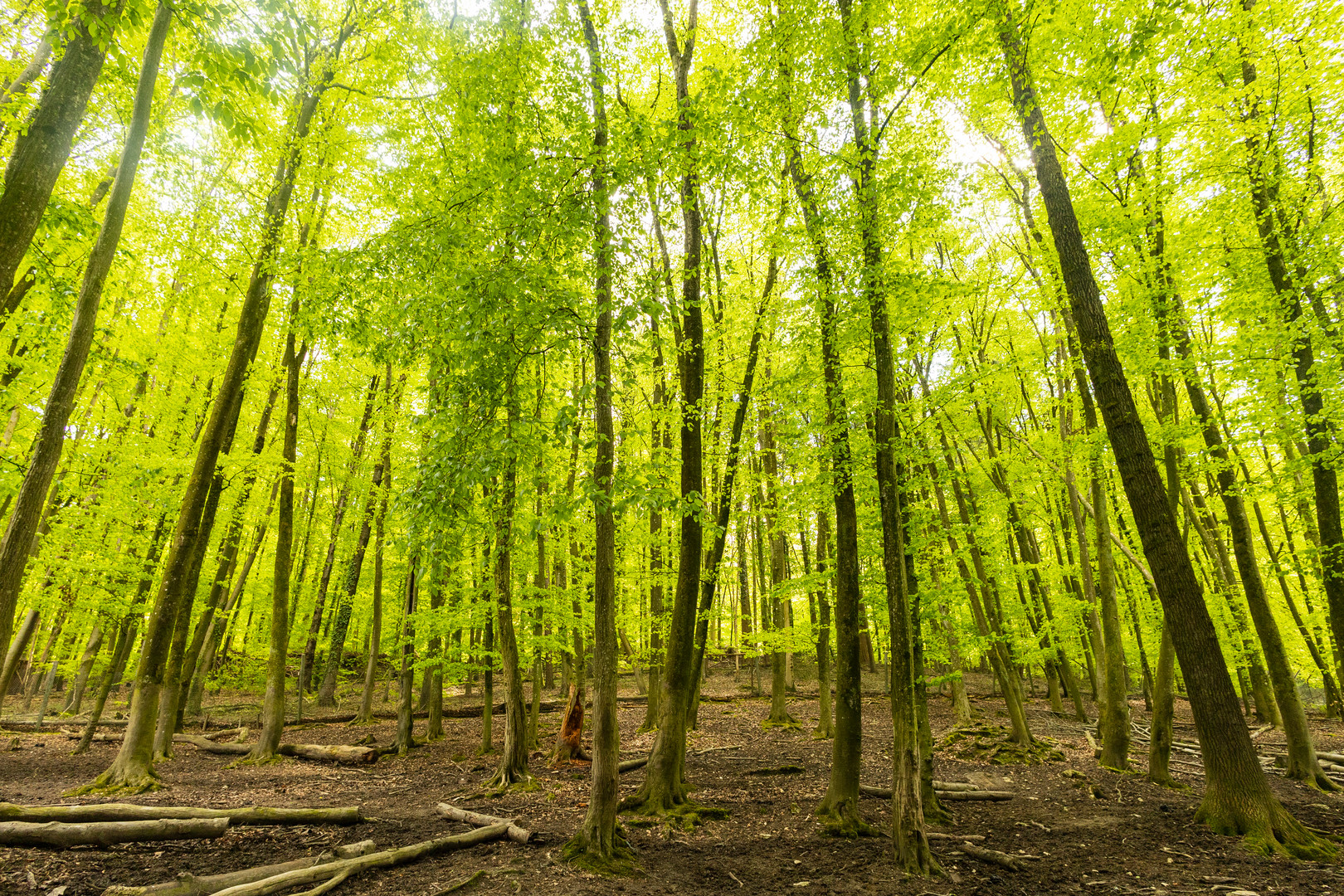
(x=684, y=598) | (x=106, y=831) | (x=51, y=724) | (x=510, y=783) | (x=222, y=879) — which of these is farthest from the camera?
(x=51, y=724)

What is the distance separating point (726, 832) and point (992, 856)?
3.05m

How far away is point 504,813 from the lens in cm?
807

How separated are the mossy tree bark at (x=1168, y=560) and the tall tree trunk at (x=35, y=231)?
28.2 ft

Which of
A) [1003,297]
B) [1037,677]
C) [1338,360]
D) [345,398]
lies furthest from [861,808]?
[1037,677]

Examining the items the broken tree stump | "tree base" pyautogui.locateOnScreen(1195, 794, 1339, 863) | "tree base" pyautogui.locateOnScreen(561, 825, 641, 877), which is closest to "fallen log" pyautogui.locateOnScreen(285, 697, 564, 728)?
the broken tree stump

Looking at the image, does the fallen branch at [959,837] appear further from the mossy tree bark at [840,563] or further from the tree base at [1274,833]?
the tree base at [1274,833]

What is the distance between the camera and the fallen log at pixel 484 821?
6.68m

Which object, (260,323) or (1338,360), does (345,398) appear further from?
(1338,360)

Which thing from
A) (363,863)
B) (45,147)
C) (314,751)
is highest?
(45,147)

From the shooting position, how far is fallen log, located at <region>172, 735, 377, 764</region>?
11742mm

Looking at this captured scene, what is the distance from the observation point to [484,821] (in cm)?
720

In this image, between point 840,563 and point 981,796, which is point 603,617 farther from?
point 981,796

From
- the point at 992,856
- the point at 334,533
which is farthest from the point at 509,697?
the point at 334,533

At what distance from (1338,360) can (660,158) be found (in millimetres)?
8890
